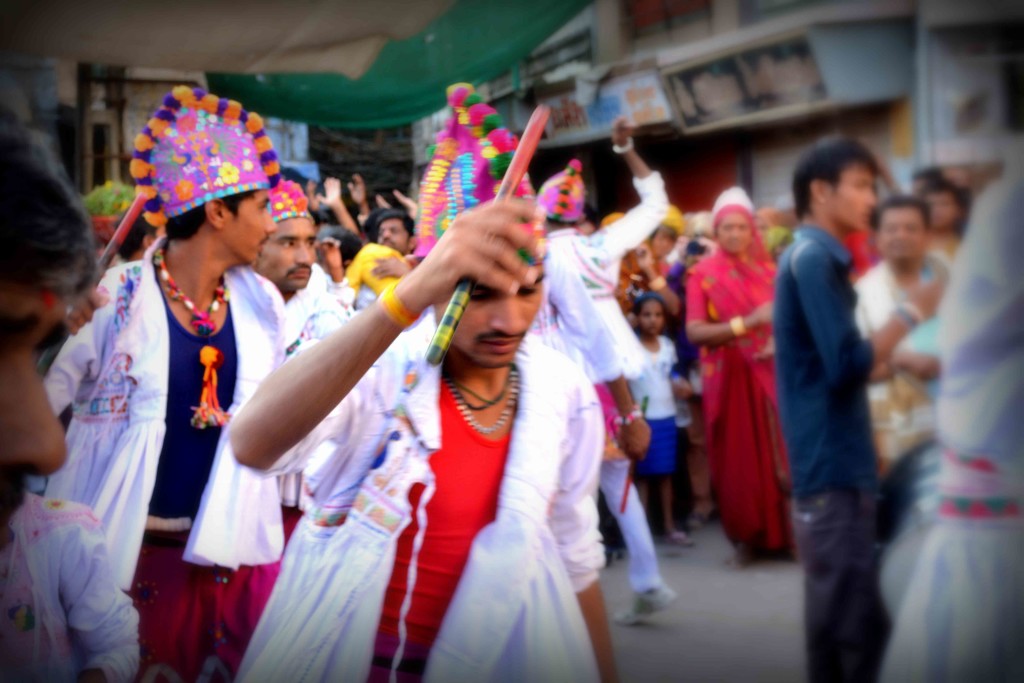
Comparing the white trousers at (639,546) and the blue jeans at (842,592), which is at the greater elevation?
the blue jeans at (842,592)

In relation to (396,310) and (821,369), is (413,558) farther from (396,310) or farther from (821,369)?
(821,369)

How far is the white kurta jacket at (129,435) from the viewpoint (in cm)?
259

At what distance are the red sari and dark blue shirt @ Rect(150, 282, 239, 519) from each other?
1.42m

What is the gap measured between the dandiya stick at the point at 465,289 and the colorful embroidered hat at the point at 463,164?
0.26 m

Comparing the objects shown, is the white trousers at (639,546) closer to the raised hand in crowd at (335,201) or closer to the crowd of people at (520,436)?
the crowd of people at (520,436)

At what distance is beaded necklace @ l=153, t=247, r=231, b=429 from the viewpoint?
9.04 feet

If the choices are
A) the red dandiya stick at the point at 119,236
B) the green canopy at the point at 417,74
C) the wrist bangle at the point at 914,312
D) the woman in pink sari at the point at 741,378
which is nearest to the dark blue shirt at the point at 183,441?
the red dandiya stick at the point at 119,236

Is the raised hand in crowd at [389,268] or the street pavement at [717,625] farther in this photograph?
the raised hand in crowd at [389,268]

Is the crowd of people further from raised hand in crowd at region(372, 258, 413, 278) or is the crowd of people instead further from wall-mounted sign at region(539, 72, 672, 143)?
raised hand in crowd at region(372, 258, 413, 278)

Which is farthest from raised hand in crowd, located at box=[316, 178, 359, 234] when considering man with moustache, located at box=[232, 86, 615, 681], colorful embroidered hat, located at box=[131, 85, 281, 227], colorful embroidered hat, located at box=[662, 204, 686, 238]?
man with moustache, located at box=[232, 86, 615, 681]

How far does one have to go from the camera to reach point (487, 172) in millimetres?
1823

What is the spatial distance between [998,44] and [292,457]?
51.2 inches

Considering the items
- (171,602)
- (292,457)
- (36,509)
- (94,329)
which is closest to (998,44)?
(292,457)

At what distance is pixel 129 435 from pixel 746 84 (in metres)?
1.86
